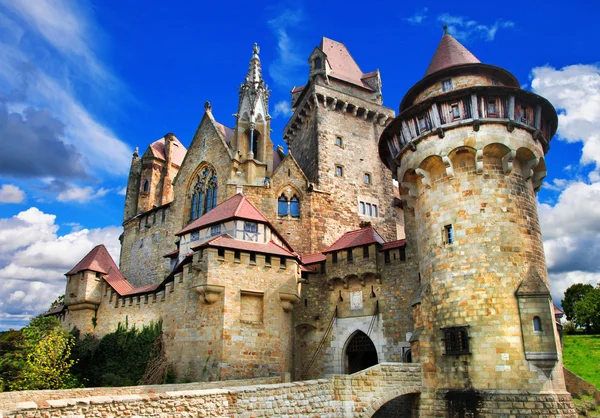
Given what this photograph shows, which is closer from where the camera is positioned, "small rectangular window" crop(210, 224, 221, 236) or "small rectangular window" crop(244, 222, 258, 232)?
→ "small rectangular window" crop(244, 222, 258, 232)

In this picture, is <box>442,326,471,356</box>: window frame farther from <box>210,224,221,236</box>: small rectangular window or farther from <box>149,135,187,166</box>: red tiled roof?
<box>149,135,187,166</box>: red tiled roof

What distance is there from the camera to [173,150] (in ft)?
142

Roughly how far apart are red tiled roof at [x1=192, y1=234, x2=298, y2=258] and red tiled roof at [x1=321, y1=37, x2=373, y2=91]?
67.2 feet

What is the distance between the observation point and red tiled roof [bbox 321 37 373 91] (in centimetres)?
4044

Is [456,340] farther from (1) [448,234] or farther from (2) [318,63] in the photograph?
(2) [318,63]

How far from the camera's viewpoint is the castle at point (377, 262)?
16.5 m

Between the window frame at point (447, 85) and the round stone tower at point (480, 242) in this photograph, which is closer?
the round stone tower at point (480, 242)

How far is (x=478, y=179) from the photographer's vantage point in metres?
18.1

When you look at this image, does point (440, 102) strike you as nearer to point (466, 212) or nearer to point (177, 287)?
point (466, 212)

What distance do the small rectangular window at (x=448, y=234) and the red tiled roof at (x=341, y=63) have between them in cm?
2424

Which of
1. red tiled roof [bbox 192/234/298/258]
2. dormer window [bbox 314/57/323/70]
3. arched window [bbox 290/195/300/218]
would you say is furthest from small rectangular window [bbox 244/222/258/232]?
Answer: dormer window [bbox 314/57/323/70]

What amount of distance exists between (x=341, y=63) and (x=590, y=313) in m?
37.5

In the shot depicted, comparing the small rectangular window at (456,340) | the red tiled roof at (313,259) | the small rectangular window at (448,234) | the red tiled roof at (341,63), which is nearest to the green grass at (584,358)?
the small rectangular window at (456,340)

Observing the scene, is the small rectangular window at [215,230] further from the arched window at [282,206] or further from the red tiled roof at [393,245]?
the red tiled roof at [393,245]
